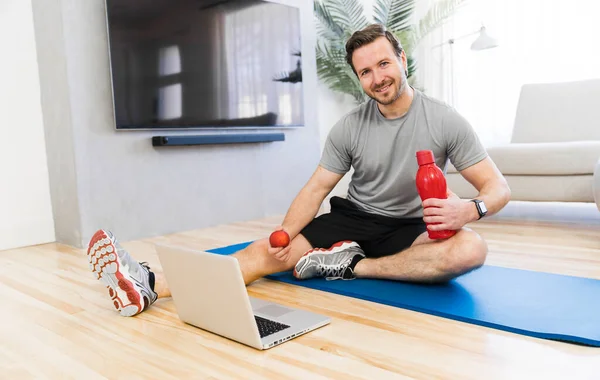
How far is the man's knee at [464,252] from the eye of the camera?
164cm

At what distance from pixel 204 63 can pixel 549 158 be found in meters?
2.18

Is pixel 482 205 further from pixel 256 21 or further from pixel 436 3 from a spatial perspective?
pixel 436 3

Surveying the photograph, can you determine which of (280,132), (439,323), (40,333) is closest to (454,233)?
(439,323)

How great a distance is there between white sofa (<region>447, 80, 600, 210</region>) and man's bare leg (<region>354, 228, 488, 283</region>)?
3.89 feet

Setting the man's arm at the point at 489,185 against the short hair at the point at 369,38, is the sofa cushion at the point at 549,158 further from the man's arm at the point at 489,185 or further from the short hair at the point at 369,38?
the short hair at the point at 369,38

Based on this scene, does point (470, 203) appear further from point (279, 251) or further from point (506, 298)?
point (279, 251)

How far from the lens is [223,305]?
1360 millimetres

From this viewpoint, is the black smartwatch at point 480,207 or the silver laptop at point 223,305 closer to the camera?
the silver laptop at point 223,305

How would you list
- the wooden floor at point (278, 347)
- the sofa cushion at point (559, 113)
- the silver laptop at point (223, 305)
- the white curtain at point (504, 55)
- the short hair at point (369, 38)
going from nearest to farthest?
the wooden floor at point (278, 347), the silver laptop at point (223, 305), the short hair at point (369, 38), the sofa cushion at point (559, 113), the white curtain at point (504, 55)

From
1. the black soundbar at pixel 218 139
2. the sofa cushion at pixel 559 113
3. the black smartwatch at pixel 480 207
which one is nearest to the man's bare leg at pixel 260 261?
the black smartwatch at pixel 480 207

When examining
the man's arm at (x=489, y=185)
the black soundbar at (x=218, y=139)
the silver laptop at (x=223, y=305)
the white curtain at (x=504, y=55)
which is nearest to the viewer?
the silver laptop at (x=223, y=305)

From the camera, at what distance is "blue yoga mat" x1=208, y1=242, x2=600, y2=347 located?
4.47 ft

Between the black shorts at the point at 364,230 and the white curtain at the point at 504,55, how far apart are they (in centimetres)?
300

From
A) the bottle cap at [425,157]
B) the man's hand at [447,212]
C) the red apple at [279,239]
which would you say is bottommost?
the red apple at [279,239]
